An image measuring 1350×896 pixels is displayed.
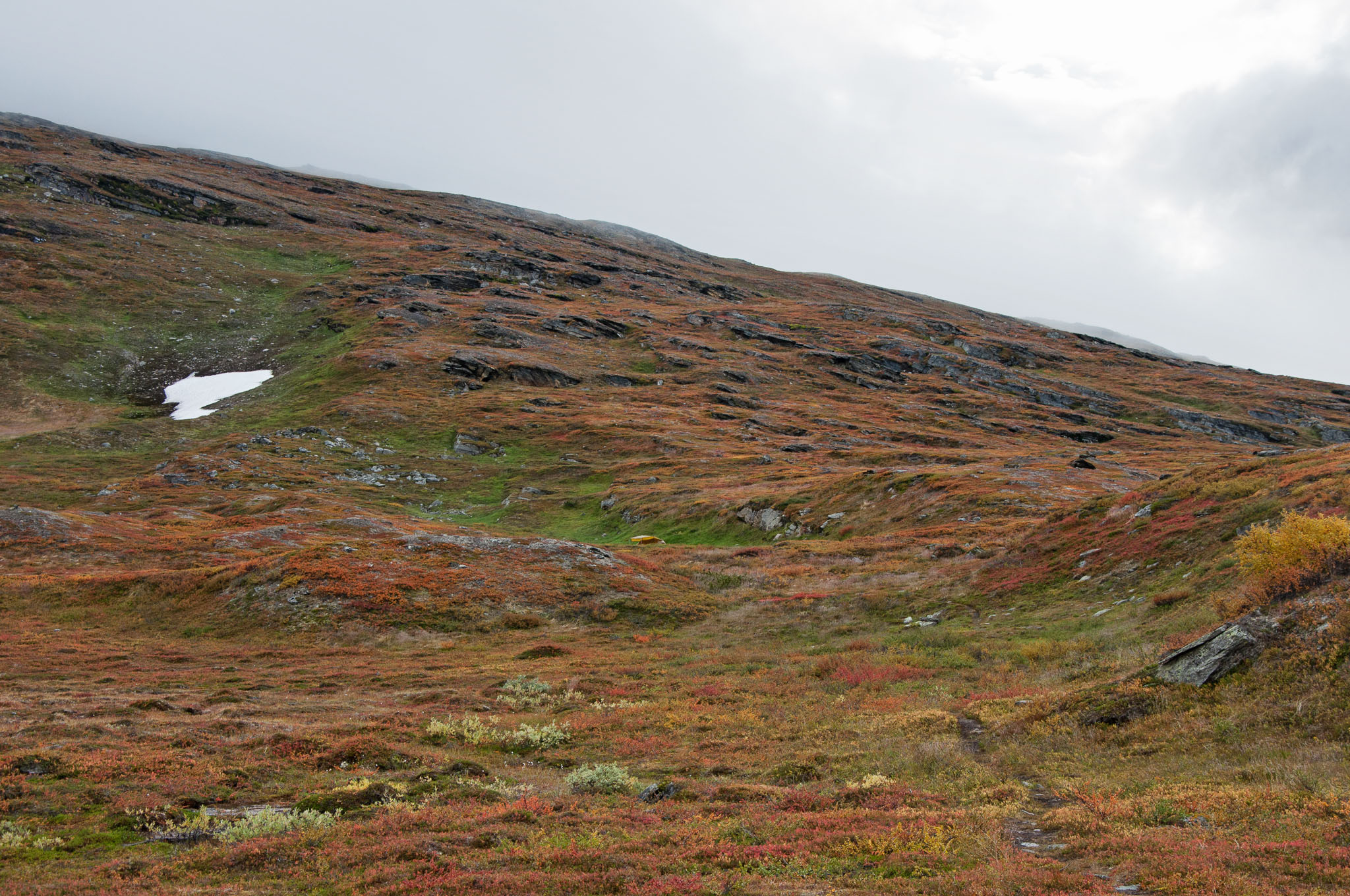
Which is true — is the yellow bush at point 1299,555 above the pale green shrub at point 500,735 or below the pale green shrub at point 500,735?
above

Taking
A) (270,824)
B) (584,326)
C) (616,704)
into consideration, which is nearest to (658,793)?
(270,824)

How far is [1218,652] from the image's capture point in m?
14.4

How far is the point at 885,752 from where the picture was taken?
15.0m

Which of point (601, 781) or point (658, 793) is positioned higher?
point (658, 793)

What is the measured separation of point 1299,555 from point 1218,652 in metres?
3.35

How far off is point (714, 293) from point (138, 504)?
158 meters

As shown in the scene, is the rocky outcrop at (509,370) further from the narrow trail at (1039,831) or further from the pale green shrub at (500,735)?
the narrow trail at (1039,831)

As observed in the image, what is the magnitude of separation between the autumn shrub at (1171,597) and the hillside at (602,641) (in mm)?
191

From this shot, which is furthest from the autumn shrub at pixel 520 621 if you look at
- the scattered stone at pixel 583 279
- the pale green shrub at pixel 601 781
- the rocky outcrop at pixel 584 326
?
the scattered stone at pixel 583 279

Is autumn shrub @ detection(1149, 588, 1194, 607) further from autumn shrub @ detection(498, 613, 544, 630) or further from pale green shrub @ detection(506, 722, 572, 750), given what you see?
autumn shrub @ detection(498, 613, 544, 630)

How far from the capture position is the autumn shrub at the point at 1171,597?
2170 cm

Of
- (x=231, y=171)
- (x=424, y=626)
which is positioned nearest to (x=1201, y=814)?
(x=424, y=626)

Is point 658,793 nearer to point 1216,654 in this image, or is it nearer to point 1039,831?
point 1039,831

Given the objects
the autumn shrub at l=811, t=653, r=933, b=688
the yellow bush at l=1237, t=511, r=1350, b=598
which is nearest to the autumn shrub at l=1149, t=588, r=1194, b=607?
the yellow bush at l=1237, t=511, r=1350, b=598
